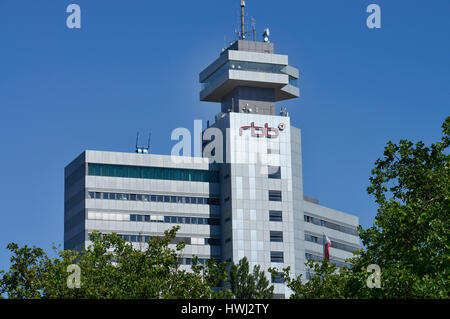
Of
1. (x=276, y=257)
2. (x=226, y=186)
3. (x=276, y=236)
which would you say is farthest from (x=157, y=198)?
(x=276, y=257)

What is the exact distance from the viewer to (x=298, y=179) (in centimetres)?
16750

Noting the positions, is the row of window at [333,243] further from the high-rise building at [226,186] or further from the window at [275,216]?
the window at [275,216]

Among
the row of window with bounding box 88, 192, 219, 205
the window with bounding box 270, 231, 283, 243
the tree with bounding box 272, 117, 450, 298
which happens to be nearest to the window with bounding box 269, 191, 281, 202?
the window with bounding box 270, 231, 283, 243

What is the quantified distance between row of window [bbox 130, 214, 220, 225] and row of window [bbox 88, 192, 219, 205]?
3234mm

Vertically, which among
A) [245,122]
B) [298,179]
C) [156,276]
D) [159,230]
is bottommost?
[156,276]

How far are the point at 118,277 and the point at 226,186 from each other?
10260cm

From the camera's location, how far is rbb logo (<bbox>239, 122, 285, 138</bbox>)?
16375 centimetres

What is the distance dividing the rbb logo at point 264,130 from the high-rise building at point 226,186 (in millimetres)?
202

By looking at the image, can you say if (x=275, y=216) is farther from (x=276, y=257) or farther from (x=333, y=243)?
(x=333, y=243)

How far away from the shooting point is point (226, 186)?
162 metres

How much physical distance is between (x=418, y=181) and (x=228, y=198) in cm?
11011
